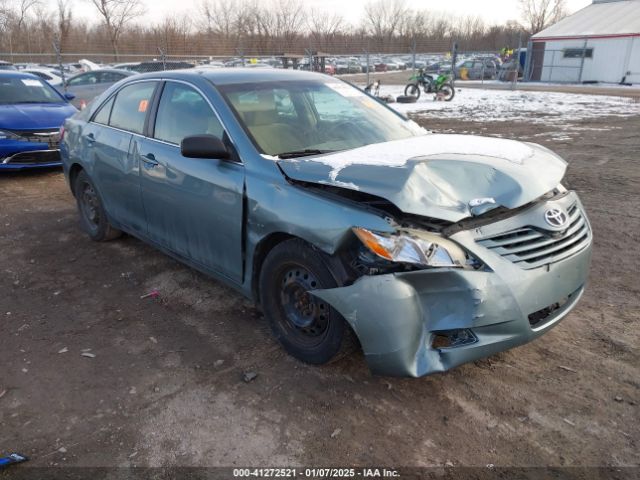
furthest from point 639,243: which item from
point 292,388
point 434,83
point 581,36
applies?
point 581,36

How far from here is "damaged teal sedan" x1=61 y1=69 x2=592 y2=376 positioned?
2434mm

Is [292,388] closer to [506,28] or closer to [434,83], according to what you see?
[434,83]

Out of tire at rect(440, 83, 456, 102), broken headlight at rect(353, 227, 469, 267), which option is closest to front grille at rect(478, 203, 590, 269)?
broken headlight at rect(353, 227, 469, 267)

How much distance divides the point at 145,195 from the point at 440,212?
102 inches

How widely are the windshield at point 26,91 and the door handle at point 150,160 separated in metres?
6.02

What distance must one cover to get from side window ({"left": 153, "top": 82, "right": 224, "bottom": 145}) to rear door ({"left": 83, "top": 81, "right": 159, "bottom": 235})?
0.87 feet

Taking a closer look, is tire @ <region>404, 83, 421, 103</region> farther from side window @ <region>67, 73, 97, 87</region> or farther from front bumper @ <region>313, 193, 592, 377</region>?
front bumper @ <region>313, 193, 592, 377</region>

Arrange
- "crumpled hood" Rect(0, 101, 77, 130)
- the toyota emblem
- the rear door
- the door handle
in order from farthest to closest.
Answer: "crumpled hood" Rect(0, 101, 77, 130) → the rear door → the door handle → the toyota emblem

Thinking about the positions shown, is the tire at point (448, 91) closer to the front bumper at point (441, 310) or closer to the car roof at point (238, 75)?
the car roof at point (238, 75)

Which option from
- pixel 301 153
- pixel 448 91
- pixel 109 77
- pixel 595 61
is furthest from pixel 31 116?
pixel 595 61

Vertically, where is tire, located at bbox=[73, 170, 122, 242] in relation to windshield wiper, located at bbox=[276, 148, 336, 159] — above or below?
Result: below

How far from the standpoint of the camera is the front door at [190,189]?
3283 mm

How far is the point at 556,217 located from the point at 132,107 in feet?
11.6

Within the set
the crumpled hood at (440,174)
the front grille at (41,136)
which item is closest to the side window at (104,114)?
the crumpled hood at (440,174)
